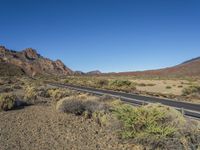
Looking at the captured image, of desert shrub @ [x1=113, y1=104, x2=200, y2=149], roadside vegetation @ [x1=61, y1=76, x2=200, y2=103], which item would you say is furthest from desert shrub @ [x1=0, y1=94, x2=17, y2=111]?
roadside vegetation @ [x1=61, y1=76, x2=200, y2=103]

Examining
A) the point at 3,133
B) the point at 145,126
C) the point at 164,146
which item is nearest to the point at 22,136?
the point at 3,133

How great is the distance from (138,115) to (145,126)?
20.9 inches

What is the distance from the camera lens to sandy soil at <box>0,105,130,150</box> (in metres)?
10.1

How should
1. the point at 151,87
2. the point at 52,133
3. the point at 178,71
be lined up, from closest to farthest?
the point at 52,133
the point at 151,87
the point at 178,71

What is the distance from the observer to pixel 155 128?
9672 millimetres

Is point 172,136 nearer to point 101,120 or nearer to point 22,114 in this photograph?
point 101,120

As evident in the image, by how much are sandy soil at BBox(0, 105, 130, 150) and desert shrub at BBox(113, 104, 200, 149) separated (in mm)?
647

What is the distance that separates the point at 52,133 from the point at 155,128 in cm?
412

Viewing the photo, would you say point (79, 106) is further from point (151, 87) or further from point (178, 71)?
point (178, 71)

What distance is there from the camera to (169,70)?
135 m

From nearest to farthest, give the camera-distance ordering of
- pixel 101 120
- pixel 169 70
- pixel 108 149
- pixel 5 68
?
1. pixel 108 149
2. pixel 101 120
3. pixel 169 70
4. pixel 5 68

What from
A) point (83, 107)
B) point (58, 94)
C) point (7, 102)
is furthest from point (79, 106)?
point (58, 94)

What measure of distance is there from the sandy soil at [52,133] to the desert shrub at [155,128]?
65cm

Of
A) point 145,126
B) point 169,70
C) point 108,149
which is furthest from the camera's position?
point 169,70
